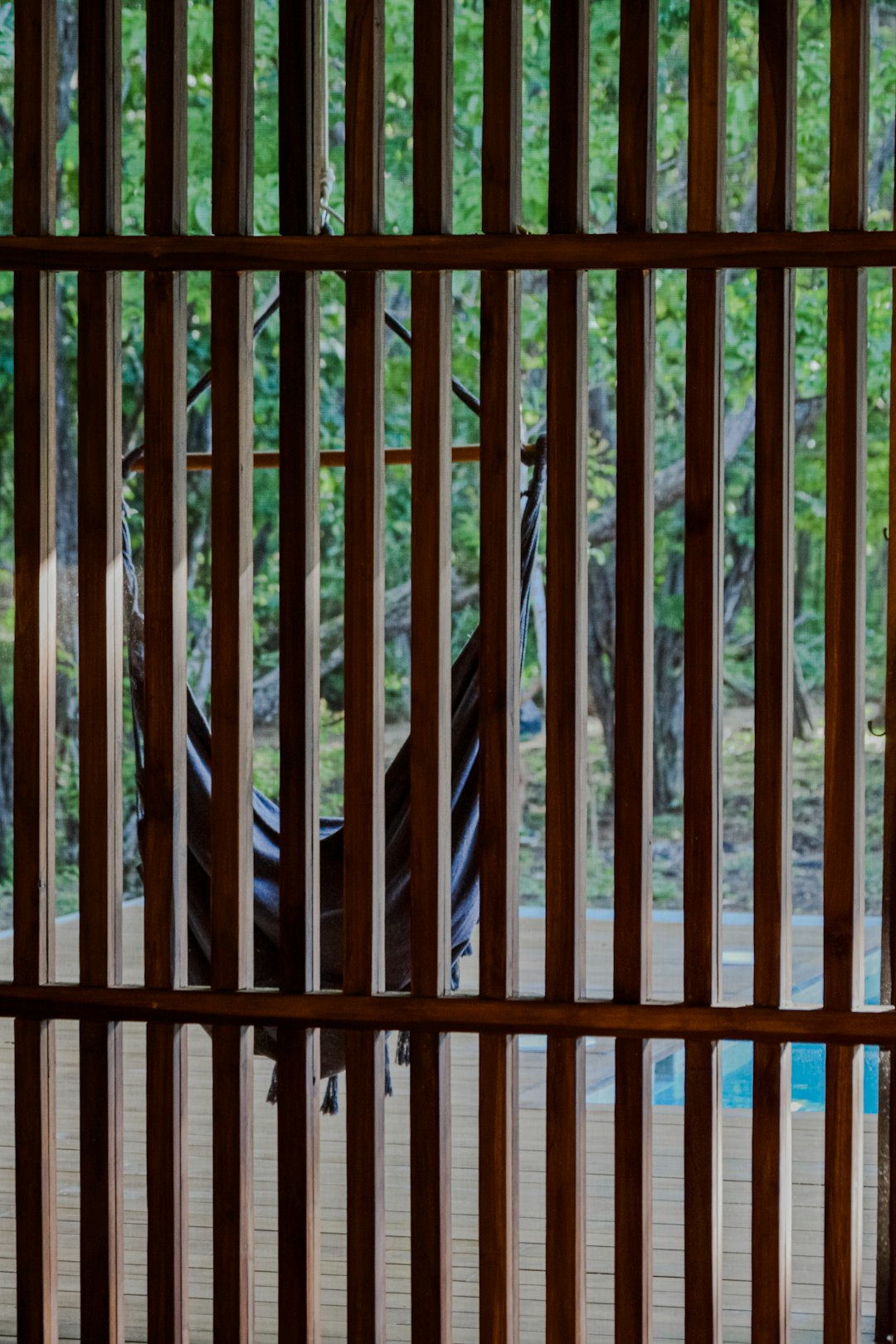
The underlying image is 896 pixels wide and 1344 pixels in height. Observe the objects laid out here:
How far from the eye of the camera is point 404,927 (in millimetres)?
2178

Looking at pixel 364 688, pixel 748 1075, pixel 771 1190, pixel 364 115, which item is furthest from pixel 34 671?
pixel 748 1075

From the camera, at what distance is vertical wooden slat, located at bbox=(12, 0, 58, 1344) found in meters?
1.83

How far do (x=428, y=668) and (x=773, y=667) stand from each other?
440mm

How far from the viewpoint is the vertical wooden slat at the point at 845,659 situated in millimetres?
1701

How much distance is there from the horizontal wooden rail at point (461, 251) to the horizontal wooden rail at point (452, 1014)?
92 cm

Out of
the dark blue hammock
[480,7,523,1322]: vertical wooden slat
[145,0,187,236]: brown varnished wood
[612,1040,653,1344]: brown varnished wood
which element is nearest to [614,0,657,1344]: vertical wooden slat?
[612,1040,653,1344]: brown varnished wood

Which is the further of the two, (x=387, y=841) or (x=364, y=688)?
(x=387, y=841)

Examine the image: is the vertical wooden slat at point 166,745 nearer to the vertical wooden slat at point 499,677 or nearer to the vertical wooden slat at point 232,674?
the vertical wooden slat at point 232,674

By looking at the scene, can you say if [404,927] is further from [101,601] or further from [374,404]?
[374,404]

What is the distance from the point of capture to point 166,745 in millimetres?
1837

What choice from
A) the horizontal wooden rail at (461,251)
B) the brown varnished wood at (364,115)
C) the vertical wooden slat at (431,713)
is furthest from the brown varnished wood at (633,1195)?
the brown varnished wood at (364,115)

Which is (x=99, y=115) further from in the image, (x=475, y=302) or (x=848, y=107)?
(x=475, y=302)

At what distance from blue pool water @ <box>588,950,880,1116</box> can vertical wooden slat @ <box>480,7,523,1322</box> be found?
1685 mm

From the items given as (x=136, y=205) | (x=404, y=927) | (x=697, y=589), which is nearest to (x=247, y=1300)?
(x=404, y=927)
